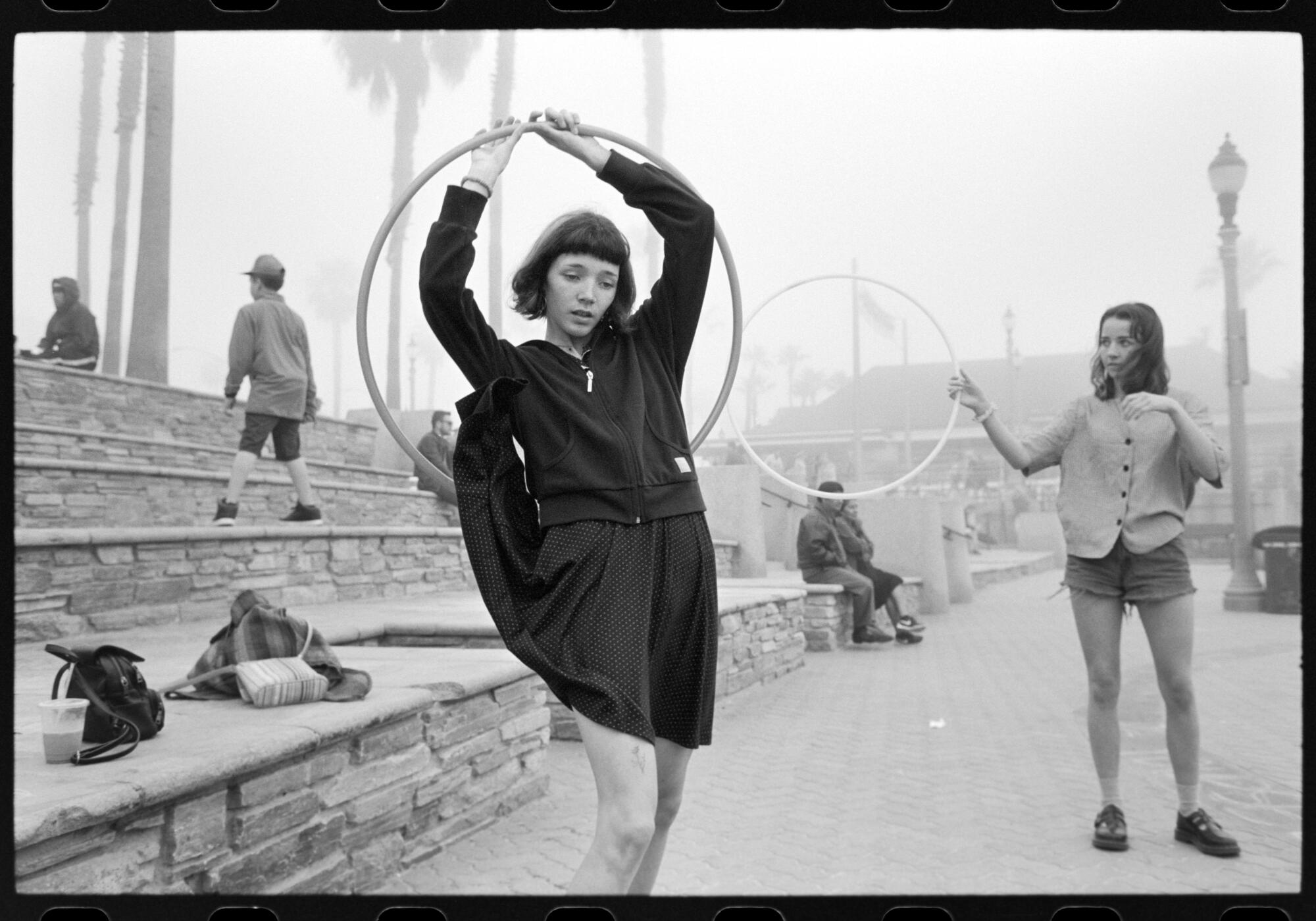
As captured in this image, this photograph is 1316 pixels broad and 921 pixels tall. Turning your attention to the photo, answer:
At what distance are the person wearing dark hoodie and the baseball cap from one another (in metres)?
3.70

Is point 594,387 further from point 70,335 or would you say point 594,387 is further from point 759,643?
point 70,335

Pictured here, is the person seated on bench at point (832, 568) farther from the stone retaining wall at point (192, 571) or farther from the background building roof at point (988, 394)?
the stone retaining wall at point (192, 571)

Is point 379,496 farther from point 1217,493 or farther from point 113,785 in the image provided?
point 1217,493

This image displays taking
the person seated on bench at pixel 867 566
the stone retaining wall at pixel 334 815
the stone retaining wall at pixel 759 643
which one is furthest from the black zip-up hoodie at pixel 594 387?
the person seated on bench at pixel 867 566

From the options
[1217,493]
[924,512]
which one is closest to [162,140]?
[924,512]

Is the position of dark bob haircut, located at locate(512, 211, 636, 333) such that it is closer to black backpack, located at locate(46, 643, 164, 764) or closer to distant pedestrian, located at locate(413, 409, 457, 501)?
black backpack, located at locate(46, 643, 164, 764)

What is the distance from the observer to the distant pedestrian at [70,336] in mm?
8984

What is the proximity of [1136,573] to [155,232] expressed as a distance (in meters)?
9.73

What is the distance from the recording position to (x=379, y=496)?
29.8 feet

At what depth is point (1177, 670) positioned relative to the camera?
2.96 metres

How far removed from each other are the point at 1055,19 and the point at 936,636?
706cm

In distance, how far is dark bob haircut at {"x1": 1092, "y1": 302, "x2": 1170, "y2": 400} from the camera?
2.98 metres

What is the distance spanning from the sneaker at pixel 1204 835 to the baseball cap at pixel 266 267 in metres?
5.33

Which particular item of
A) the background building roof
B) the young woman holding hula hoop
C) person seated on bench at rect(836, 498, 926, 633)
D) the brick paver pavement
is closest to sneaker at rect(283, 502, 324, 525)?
the brick paver pavement
